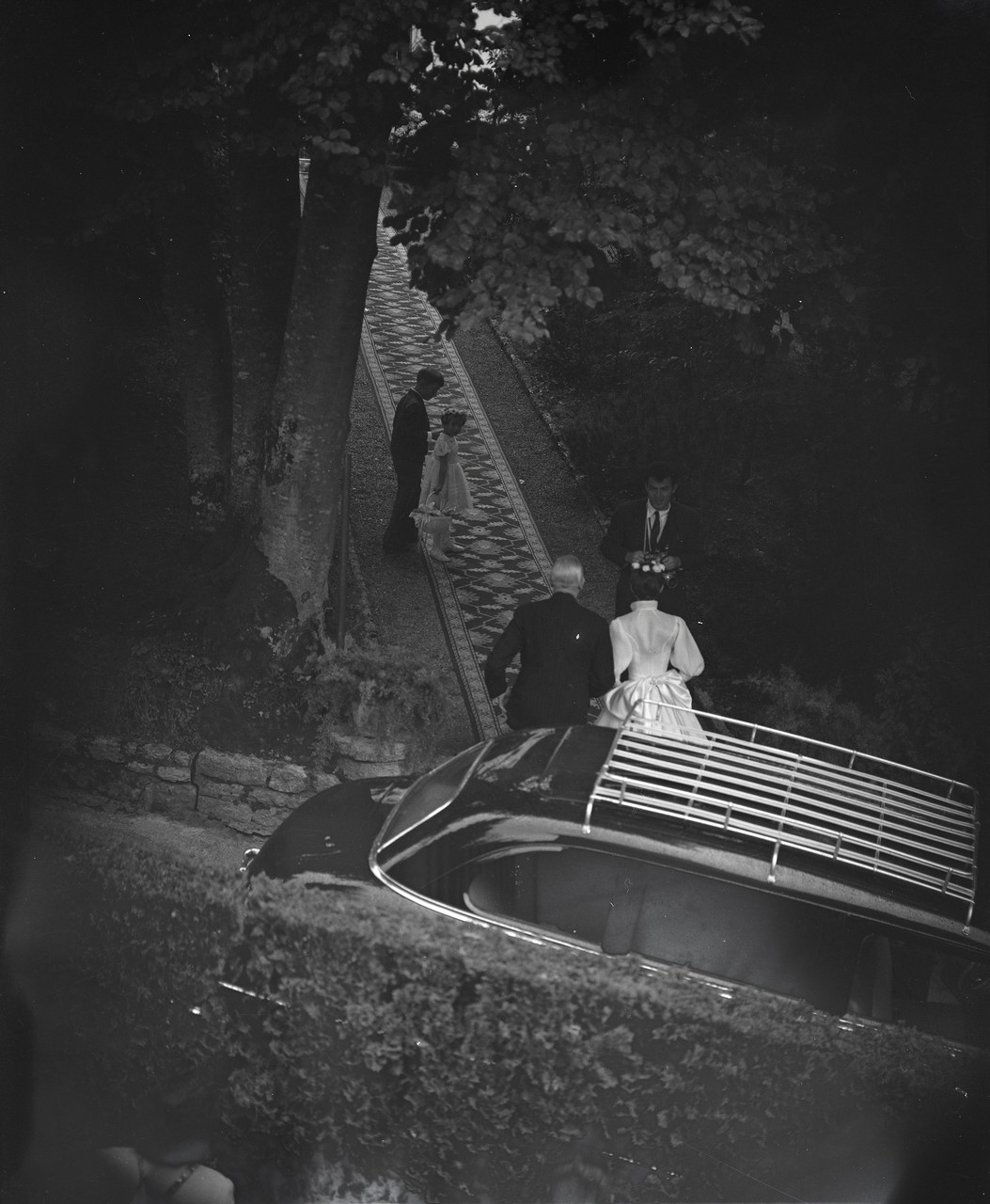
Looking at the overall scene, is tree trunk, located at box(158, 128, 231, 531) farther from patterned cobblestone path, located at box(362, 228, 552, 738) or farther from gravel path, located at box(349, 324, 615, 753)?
patterned cobblestone path, located at box(362, 228, 552, 738)

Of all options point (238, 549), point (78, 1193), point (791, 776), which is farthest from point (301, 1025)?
point (238, 549)

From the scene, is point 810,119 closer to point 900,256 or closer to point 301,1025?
point 900,256

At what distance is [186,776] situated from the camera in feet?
25.2

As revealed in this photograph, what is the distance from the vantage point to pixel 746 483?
506 inches

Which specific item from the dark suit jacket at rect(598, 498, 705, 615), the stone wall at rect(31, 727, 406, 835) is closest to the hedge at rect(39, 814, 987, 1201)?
the stone wall at rect(31, 727, 406, 835)

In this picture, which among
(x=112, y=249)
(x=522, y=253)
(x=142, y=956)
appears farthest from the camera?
(x=112, y=249)

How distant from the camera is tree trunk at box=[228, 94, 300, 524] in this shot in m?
8.31

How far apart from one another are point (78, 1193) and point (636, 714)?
3.88 metres

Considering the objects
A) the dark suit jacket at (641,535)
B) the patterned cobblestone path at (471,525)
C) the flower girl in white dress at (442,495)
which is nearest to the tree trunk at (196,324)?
the flower girl in white dress at (442,495)

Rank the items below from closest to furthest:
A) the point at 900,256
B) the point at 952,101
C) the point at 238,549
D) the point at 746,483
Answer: the point at 952,101, the point at 900,256, the point at 238,549, the point at 746,483

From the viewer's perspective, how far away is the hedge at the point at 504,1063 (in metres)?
4.81

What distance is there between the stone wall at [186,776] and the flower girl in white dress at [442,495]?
3.69 metres

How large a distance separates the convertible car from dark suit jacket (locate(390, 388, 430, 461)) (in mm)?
5242

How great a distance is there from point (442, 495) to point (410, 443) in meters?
0.60
